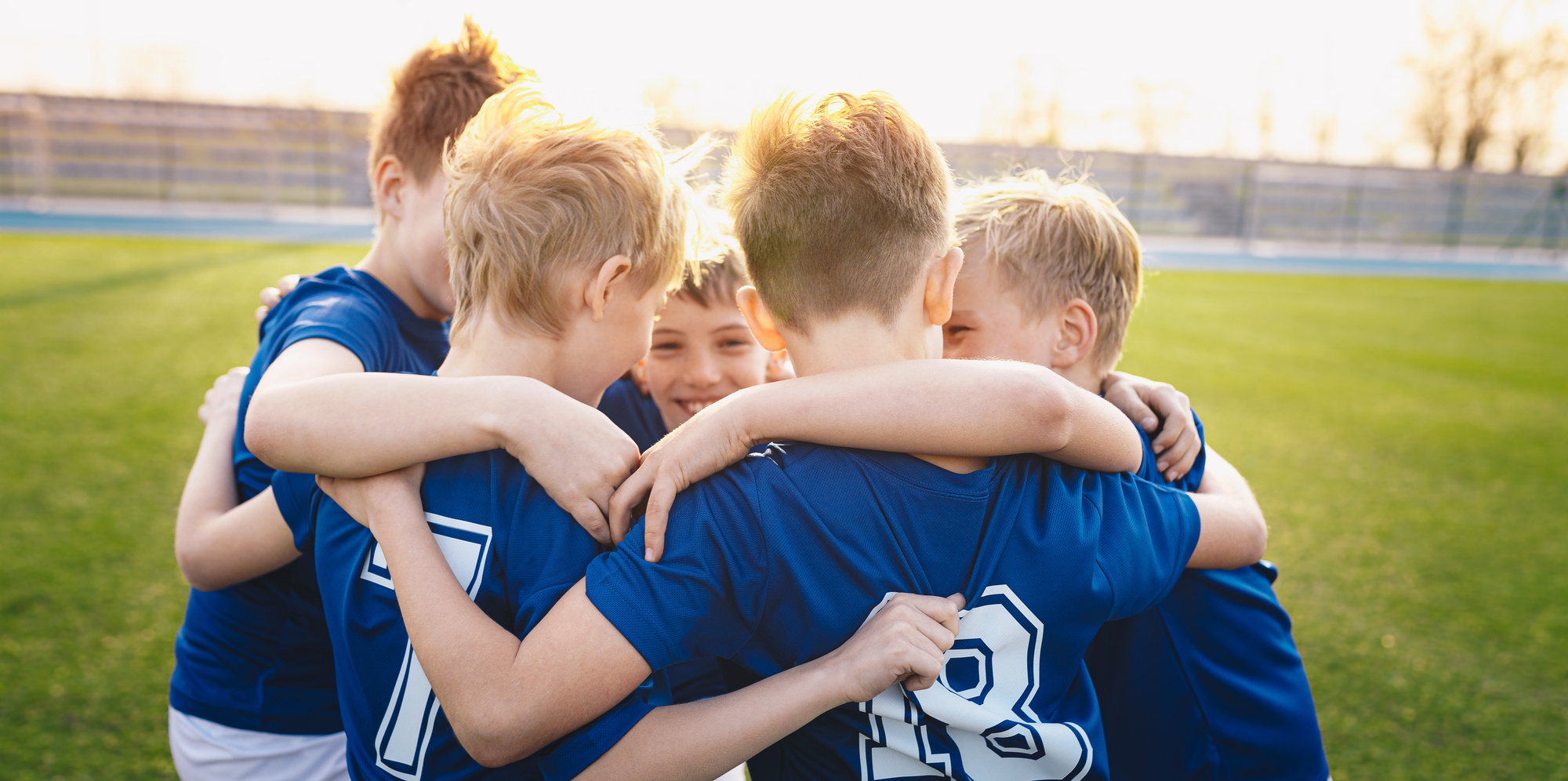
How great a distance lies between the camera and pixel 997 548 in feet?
3.85

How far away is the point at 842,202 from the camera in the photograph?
1.21 m

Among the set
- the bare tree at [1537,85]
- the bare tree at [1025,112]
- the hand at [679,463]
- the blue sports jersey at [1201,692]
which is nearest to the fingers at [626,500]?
the hand at [679,463]

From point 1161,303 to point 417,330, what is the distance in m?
13.4

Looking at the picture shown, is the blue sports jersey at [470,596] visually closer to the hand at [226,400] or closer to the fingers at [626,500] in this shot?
the fingers at [626,500]

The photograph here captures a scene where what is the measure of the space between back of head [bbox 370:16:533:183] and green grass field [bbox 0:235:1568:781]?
1824 mm

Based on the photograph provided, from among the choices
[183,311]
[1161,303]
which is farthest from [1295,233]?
[183,311]

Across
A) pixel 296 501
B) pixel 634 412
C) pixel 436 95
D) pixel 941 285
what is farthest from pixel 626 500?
pixel 436 95

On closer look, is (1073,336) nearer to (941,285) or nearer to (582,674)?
(941,285)

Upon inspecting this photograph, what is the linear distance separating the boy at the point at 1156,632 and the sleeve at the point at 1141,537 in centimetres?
11

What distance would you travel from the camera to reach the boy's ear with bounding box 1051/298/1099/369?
1691mm

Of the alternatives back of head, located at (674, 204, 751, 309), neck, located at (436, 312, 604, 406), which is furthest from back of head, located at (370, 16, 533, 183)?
neck, located at (436, 312, 604, 406)

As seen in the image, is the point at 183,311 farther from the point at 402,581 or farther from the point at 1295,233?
the point at 1295,233

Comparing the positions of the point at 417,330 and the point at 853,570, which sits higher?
the point at 417,330

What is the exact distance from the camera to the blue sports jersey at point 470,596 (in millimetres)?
1140
